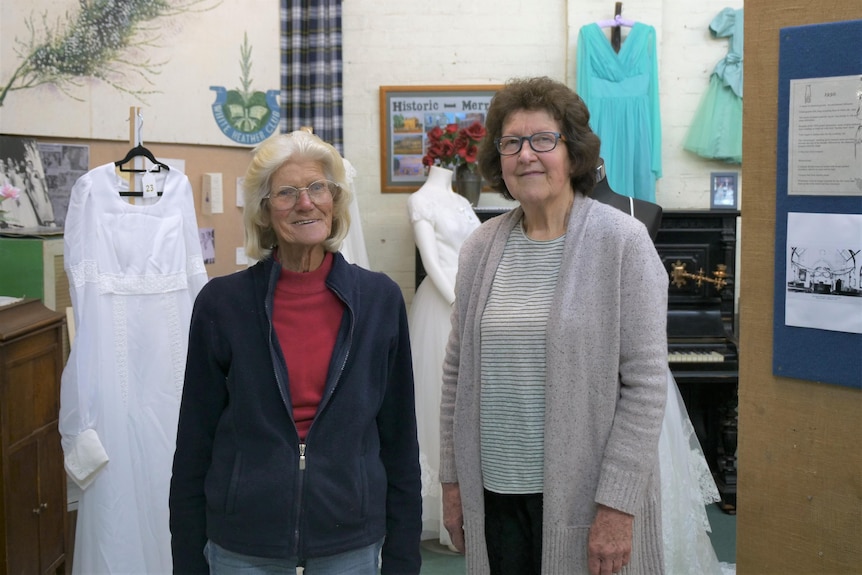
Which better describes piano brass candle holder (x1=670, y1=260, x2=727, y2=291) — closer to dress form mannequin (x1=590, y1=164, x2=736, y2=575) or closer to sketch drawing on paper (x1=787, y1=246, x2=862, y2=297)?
dress form mannequin (x1=590, y1=164, x2=736, y2=575)

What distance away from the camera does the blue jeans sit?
1604 millimetres

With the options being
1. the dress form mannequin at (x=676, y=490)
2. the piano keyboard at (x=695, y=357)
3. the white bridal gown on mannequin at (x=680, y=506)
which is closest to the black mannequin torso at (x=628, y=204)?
the dress form mannequin at (x=676, y=490)

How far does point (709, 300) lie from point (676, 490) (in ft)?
5.01

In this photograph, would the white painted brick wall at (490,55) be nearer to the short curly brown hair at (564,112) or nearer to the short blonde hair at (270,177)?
the short curly brown hair at (564,112)

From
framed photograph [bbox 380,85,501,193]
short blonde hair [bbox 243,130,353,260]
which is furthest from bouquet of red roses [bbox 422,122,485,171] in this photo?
short blonde hair [bbox 243,130,353,260]

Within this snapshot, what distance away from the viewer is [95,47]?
13.1 ft

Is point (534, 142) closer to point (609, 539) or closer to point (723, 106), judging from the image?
point (609, 539)

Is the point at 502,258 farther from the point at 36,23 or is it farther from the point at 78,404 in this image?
the point at 36,23

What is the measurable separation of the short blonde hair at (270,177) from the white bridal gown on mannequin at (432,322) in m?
2.26

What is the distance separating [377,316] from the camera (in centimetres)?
168

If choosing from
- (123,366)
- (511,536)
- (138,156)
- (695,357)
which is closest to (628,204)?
(695,357)

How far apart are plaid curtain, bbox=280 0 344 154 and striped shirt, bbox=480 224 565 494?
325 cm

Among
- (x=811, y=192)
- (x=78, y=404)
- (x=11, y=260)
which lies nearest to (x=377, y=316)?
(x=811, y=192)

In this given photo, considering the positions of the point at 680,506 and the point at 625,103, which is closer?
the point at 680,506
